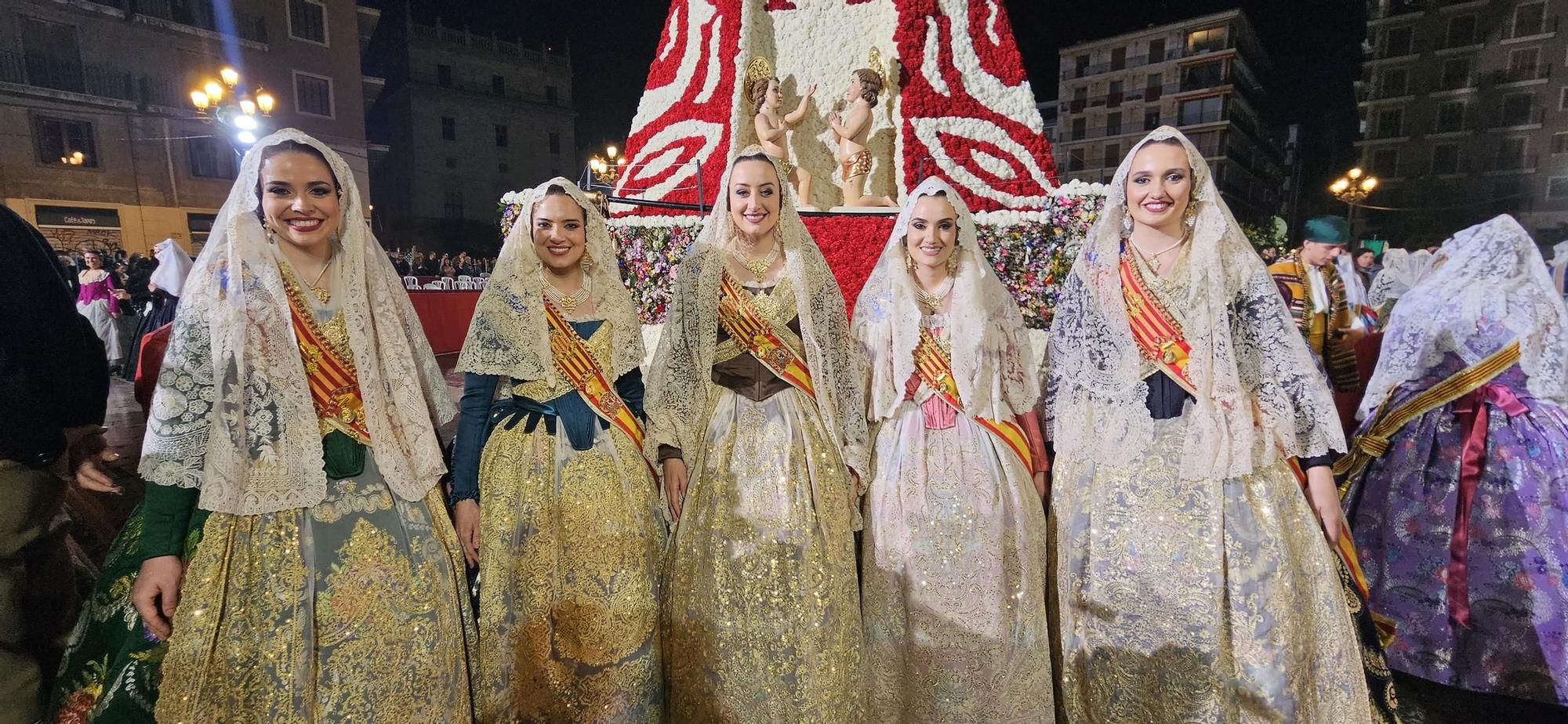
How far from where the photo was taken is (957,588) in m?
2.14

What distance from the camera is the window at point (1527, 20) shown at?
68.2 feet

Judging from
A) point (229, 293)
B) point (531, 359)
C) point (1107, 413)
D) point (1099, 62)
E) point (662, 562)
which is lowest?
point (662, 562)

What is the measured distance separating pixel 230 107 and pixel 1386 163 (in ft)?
123

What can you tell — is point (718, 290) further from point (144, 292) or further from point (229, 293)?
point (144, 292)

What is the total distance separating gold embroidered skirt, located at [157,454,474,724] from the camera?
1.54 m

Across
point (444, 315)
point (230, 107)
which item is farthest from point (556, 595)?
point (230, 107)

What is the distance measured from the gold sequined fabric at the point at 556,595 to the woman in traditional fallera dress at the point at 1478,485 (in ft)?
10.8

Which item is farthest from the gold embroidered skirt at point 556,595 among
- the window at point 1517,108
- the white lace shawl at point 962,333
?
the window at point 1517,108

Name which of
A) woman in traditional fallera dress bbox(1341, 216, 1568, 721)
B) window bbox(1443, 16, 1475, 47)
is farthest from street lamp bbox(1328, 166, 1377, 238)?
window bbox(1443, 16, 1475, 47)

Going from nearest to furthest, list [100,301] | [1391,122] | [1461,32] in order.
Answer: [100,301], [1461,32], [1391,122]

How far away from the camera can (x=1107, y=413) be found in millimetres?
2148

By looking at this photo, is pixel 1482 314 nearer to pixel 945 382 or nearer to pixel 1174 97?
pixel 945 382

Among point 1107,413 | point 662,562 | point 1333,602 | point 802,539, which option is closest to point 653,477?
point 662,562

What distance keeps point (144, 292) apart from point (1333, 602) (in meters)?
11.7
